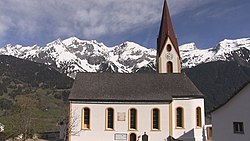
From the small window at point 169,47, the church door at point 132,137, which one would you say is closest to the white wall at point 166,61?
the small window at point 169,47

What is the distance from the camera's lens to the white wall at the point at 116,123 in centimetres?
4519

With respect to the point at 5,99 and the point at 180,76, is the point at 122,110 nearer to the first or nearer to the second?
the point at 180,76

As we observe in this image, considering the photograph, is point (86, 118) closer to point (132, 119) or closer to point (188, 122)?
point (132, 119)

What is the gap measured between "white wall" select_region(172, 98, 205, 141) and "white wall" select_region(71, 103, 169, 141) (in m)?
1.49

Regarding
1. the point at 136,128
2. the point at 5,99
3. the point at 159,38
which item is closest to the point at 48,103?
the point at 5,99

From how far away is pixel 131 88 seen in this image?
48375mm

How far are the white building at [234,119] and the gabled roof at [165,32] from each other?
28.5 m

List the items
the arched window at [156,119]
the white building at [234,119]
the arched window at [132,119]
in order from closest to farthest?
the white building at [234,119]
the arched window at [132,119]
the arched window at [156,119]

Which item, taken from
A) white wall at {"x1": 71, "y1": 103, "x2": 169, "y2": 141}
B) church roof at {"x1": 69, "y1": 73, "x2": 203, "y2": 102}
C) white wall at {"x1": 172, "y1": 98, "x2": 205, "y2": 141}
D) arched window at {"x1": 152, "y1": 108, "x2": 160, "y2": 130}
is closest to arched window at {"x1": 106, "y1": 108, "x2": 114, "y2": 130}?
white wall at {"x1": 71, "y1": 103, "x2": 169, "y2": 141}

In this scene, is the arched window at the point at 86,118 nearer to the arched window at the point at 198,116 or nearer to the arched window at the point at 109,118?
the arched window at the point at 109,118

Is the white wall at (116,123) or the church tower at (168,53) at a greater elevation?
the church tower at (168,53)

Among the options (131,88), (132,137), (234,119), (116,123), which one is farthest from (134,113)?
(234,119)

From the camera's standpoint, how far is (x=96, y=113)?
150ft

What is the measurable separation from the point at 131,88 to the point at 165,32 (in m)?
16.7
